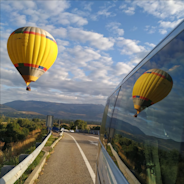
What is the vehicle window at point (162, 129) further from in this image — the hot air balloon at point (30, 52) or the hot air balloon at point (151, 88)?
the hot air balloon at point (30, 52)

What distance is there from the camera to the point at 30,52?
23750mm

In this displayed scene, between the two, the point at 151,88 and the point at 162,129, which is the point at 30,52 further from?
the point at 162,129

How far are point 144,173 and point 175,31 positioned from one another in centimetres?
133

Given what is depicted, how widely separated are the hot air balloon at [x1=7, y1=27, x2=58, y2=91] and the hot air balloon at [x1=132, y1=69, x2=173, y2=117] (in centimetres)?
2313

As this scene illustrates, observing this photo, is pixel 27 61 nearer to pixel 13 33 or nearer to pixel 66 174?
pixel 13 33

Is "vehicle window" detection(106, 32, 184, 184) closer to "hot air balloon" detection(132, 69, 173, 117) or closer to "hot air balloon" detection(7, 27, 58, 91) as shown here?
"hot air balloon" detection(132, 69, 173, 117)

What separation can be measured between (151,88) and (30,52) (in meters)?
23.8

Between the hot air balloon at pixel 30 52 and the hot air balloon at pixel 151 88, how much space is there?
23.1 m

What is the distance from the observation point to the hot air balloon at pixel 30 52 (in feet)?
77.9

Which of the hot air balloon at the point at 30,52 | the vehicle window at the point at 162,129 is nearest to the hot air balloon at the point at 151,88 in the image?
the vehicle window at the point at 162,129

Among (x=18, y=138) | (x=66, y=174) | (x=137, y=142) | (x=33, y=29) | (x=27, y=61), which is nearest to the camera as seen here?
(x=137, y=142)

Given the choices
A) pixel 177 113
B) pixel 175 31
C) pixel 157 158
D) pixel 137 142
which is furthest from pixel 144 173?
pixel 175 31

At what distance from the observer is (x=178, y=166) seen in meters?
1.42

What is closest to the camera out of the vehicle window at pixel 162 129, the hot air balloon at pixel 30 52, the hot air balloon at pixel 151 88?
the vehicle window at pixel 162 129
